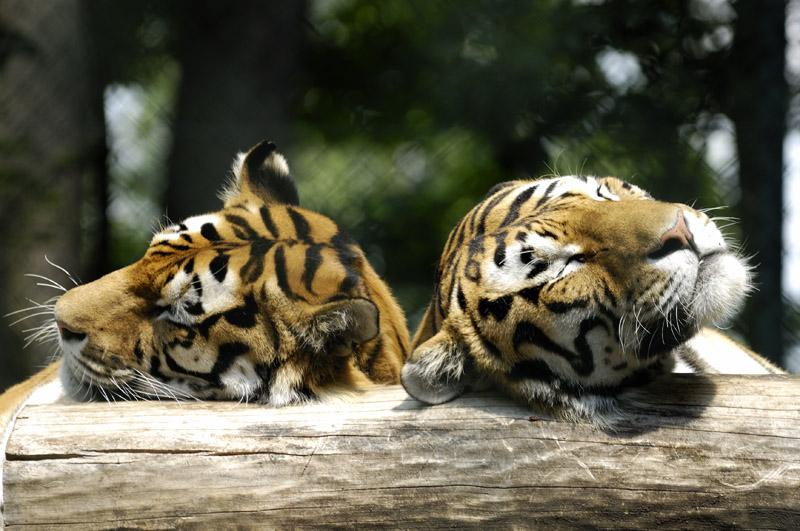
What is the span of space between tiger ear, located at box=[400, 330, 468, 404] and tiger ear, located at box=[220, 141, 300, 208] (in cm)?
94

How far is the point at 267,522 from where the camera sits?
4.92ft

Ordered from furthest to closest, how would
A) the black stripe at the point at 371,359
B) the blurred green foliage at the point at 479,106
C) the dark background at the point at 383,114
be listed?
the blurred green foliage at the point at 479,106, the dark background at the point at 383,114, the black stripe at the point at 371,359

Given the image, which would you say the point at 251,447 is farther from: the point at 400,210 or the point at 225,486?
the point at 400,210

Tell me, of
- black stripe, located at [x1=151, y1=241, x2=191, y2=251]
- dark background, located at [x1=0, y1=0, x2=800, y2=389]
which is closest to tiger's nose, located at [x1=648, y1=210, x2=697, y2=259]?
black stripe, located at [x1=151, y1=241, x2=191, y2=251]

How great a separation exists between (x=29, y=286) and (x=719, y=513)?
3.48m

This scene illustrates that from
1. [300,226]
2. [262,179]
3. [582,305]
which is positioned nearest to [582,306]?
[582,305]

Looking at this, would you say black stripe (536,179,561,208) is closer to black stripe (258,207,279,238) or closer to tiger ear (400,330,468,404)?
tiger ear (400,330,468,404)

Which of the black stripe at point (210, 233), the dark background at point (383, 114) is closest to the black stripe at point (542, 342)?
the black stripe at point (210, 233)

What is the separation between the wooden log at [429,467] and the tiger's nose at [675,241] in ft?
0.97

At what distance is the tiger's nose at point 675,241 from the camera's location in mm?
1461

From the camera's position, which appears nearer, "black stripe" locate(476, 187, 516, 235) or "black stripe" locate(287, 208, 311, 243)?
"black stripe" locate(476, 187, 516, 235)

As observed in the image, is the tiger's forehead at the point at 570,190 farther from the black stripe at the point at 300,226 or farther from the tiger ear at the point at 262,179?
the tiger ear at the point at 262,179

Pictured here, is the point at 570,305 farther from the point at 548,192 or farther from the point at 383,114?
the point at 383,114

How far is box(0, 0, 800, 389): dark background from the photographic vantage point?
12.7ft
